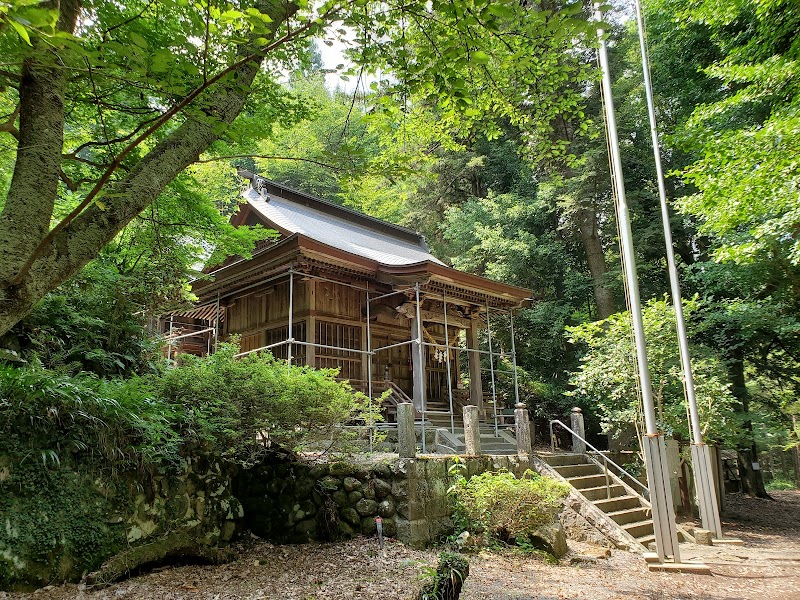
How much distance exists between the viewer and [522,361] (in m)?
19.7

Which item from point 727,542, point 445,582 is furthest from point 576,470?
point 445,582

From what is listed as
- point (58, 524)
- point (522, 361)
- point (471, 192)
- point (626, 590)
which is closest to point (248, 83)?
point (58, 524)

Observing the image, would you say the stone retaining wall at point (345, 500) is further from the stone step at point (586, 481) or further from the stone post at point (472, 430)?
the stone step at point (586, 481)

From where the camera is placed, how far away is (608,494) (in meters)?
9.95

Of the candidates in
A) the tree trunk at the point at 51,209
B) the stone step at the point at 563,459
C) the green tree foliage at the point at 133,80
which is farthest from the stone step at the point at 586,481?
the tree trunk at the point at 51,209

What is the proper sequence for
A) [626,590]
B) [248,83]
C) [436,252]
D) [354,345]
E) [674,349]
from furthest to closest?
[436,252], [354,345], [674,349], [626,590], [248,83]

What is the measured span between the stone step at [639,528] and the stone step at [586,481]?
2.99ft

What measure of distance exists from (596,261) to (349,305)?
1011 centimetres

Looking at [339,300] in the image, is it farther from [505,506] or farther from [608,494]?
[608,494]

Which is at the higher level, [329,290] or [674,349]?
[329,290]

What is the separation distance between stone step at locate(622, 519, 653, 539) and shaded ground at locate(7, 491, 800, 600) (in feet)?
2.59

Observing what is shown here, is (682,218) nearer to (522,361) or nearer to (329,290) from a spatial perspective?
(522,361)

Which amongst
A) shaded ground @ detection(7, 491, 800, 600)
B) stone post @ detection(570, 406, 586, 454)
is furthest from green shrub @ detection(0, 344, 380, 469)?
stone post @ detection(570, 406, 586, 454)

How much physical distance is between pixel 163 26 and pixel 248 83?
154 cm
